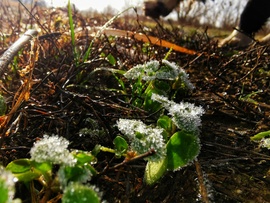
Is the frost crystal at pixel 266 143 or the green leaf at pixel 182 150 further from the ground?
the green leaf at pixel 182 150

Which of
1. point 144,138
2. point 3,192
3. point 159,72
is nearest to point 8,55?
point 159,72

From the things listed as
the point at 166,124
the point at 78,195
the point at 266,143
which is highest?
the point at 78,195

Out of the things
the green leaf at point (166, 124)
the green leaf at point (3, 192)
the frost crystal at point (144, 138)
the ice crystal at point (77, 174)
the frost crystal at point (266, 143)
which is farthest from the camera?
the frost crystal at point (266, 143)

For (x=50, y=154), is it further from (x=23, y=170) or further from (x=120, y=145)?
(x=120, y=145)

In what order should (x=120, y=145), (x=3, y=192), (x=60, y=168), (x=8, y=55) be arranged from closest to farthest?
(x=3, y=192)
(x=60, y=168)
(x=120, y=145)
(x=8, y=55)

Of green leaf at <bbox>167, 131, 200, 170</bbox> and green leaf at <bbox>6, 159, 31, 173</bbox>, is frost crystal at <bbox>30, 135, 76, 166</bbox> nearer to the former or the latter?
green leaf at <bbox>6, 159, 31, 173</bbox>

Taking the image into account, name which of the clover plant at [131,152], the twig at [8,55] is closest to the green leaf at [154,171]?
the clover plant at [131,152]

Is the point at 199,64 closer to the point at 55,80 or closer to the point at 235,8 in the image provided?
the point at 55,80

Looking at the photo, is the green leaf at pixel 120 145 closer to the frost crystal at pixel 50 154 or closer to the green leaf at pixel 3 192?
the frost crystal at pixel 50 154
